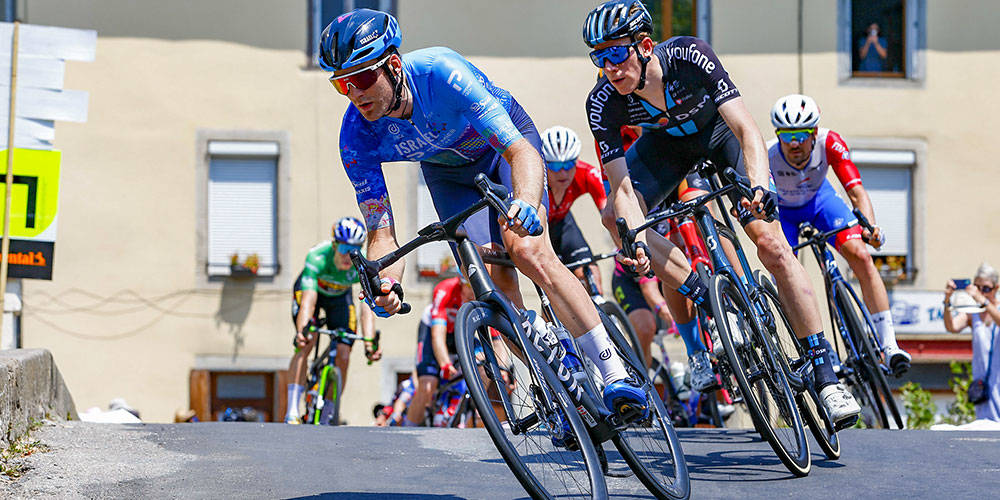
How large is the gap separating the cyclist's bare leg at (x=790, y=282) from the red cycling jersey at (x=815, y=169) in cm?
259

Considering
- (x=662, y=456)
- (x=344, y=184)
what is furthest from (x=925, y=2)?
(x=662, y=456)

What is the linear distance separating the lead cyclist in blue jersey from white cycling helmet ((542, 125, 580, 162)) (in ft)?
12.9

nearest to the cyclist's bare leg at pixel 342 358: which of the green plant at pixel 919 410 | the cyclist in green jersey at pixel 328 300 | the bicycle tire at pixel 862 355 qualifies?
the cyclist in green jersey at pixel 328 300

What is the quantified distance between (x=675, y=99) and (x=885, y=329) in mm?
3047

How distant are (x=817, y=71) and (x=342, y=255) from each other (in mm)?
12408

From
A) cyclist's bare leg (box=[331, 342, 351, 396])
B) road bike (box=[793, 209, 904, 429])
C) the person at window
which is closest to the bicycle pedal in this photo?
road bike (box=[793, 209, 904, 429])

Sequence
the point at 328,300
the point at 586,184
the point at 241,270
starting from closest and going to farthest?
the point at 586,184 → the point at 328,300 → the point at 241,270

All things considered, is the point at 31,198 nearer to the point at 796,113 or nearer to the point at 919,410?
the point at 796,113

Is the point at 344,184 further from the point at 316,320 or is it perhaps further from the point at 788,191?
the point at 788,191

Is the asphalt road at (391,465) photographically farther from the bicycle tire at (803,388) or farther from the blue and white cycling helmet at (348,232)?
the blue and white cycling helmet at (348,232)

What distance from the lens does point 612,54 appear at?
652 centimetres

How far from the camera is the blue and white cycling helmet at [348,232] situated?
11.7 meters

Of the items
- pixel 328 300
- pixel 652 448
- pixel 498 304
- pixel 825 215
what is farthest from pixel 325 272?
pixel 498 304

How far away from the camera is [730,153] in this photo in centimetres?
719
